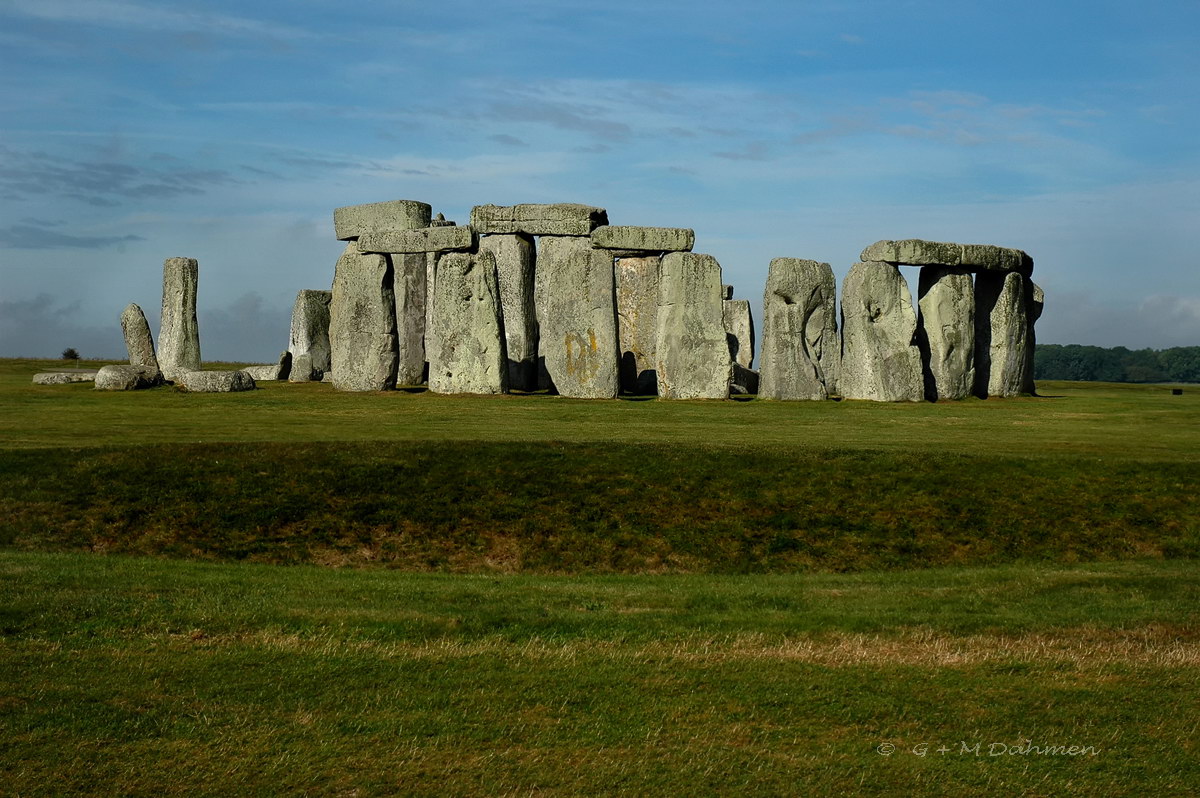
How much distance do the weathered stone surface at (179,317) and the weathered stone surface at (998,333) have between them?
64.7 ft

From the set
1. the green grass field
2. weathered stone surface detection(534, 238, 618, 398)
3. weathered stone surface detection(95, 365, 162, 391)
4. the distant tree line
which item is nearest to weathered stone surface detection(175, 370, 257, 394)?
weathered stone surface detection(95, 365, 162, 391)

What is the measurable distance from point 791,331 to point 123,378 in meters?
15.2

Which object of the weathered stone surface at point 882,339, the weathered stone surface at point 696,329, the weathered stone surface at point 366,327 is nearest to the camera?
the weathered stone surface at point 696,329

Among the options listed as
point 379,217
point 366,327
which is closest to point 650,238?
point 366,327

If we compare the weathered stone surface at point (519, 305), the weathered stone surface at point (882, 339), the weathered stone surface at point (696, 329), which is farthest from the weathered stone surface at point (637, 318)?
the weathered stone surface at point (882, 339)

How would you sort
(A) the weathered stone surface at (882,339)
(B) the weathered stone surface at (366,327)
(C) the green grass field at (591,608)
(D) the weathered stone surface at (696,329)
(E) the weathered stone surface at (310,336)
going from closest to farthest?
(C) the green grass field at (591,608) → (D) the weathered stone surface at (696,329) → (A) the weathered stone surface at (882,339) → (B) the weathered stone surface at (366,327) → (E) the weathered stone surface at (310,336)

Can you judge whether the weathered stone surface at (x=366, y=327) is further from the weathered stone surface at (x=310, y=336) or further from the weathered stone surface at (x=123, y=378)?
the weathered stone surface at (x=310, y=336)

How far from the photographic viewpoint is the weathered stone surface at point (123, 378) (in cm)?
2881

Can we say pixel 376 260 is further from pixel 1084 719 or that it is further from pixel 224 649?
pixel 1084 719

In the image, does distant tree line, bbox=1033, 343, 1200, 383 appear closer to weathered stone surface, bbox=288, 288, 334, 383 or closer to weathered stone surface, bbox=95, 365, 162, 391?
weathered stone surface, bbox=288, 288, 334, 383

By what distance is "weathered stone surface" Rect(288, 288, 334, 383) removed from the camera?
35.4 meters

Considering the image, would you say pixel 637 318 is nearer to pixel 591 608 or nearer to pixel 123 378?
pixel 123 378

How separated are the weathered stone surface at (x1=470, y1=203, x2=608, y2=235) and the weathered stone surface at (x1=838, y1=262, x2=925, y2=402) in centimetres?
690

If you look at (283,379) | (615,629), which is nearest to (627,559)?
(615,629)
